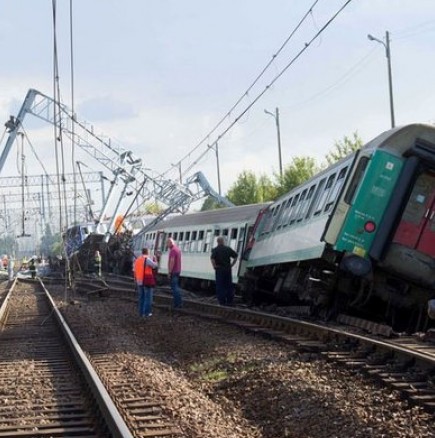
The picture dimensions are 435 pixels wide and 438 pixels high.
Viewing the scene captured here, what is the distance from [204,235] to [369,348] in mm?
18322

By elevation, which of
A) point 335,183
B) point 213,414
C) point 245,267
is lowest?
point 213,414

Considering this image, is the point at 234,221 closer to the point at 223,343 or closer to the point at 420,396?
the point at 223,343

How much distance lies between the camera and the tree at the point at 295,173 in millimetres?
60906

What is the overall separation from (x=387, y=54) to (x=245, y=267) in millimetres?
19631

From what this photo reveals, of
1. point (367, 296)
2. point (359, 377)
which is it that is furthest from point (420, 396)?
point (367, 296)

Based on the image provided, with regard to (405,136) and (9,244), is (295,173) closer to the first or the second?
(405,136)

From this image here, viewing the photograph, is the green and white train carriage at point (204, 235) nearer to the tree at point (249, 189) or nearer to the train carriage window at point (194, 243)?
the train carriage window at point (194, 243)

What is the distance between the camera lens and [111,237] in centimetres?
5247

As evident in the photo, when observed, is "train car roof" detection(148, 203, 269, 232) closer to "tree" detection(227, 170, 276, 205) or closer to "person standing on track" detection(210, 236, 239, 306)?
"person standing on track" detection(210, 236, 239, 306)

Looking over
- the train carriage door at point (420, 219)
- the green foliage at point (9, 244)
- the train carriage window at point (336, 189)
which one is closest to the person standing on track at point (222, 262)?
the train carriage window at point (336, 189)

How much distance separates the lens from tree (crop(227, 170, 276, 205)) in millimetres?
75500

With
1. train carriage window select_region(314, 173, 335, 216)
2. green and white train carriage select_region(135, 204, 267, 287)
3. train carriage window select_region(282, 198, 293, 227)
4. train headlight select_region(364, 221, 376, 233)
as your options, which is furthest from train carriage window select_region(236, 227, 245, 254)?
train headlight select_region(364, 221, 376, 233)

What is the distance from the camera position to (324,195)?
1533 centimetres

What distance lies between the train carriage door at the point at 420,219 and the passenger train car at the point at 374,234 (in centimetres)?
2
